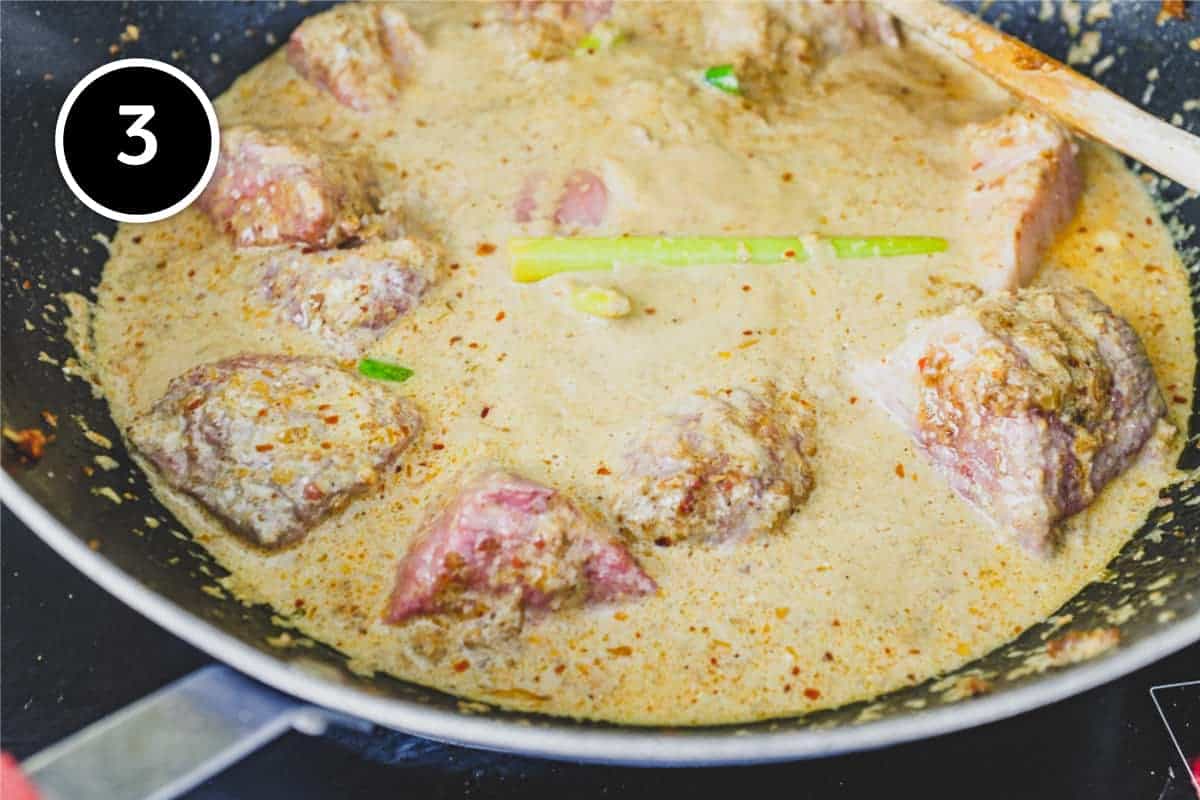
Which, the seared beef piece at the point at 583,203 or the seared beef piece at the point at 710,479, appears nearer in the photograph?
the seared beef piece at the point at 710,479

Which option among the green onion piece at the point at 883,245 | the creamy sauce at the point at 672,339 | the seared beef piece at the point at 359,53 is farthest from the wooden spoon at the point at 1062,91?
the seared beef piece at the point at 359,53

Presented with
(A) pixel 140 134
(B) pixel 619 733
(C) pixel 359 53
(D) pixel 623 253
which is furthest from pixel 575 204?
(B) pixel 619 733

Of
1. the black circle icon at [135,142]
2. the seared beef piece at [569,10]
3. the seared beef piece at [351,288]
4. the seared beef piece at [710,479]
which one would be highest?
the seared beef piece at [569,10]

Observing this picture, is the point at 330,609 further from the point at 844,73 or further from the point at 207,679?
the point at 844,73

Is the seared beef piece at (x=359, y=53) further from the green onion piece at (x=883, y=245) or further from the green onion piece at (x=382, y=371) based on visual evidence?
the green onion piece at (x=883, y=245)

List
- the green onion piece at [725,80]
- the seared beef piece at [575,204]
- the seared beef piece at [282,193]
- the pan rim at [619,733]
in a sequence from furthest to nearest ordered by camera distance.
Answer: the green onion piece at [725,80] < the seared beef piece at [575,204] < the seared beef piece at [282,193] < the pan rim at [619,733]

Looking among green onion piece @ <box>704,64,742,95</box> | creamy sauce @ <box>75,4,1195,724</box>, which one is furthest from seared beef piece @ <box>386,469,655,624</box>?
green onion piece @ <box>704,64,742,95</box>

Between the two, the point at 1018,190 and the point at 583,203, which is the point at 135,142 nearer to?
the point at 583,203
